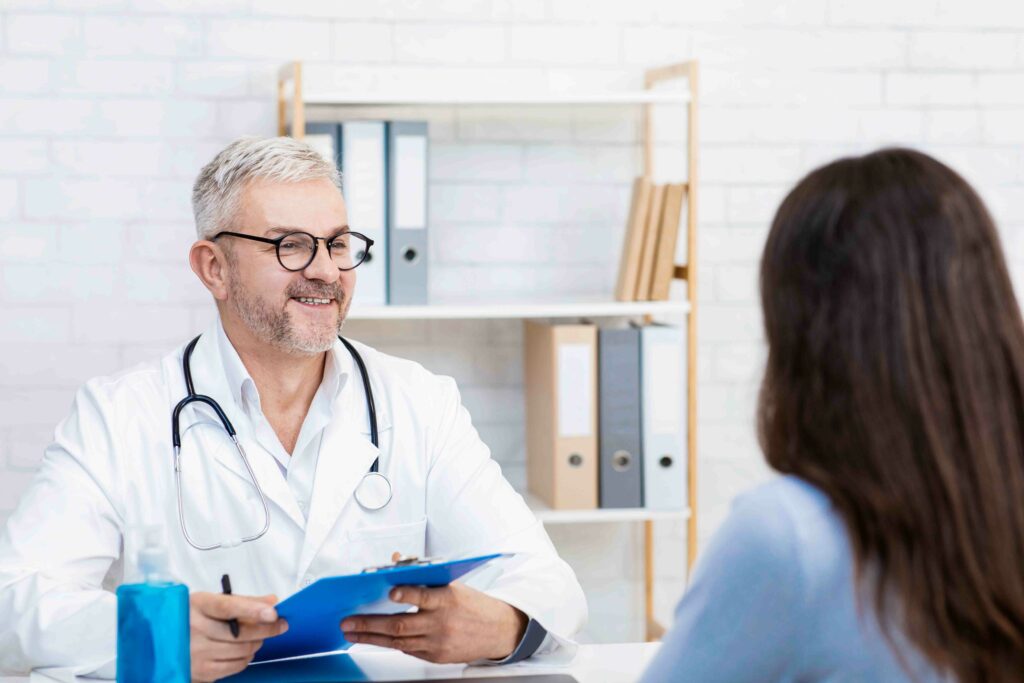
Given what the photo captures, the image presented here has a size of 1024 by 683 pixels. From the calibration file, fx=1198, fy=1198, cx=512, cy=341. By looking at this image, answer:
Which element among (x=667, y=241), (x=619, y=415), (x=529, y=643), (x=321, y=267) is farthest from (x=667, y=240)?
(x=529, y=643)

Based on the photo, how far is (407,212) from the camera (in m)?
2.54

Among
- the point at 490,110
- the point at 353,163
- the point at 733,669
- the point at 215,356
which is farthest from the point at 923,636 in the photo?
the point at 490,110

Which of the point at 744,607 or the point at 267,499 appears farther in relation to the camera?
the point at 267,499

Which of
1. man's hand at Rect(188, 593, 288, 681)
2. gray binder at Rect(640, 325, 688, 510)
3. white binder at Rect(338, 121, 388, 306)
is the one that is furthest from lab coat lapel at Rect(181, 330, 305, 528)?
gray binder at Rect(640, 325, 688, 510)

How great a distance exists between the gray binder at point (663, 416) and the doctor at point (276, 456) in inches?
30.5

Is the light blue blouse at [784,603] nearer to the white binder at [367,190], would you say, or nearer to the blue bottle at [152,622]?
the blue bottle at [152,622]

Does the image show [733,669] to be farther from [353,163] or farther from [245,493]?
[353,163]

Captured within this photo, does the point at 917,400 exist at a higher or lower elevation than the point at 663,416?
higher

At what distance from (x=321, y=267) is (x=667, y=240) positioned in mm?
1022

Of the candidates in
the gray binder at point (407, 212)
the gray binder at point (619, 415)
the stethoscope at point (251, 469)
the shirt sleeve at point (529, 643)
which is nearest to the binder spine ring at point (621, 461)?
the gray binder at point (619, 415)

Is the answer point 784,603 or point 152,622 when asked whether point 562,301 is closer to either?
point 152,622

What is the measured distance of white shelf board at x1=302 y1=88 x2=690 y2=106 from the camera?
2486mm

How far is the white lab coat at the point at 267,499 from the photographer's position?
5.21ft

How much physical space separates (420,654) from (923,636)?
71 centimetres
